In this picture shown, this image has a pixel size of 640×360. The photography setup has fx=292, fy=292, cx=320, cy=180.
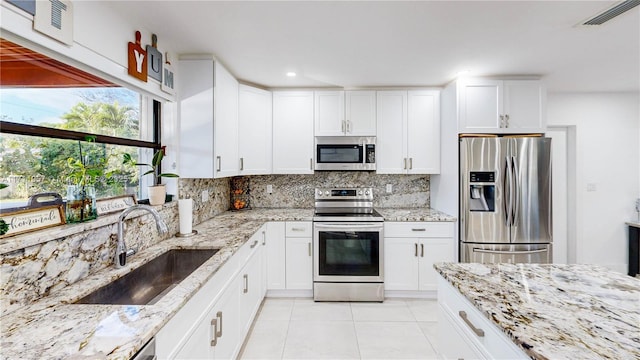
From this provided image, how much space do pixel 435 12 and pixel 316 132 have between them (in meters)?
1.83

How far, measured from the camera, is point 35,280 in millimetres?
1180

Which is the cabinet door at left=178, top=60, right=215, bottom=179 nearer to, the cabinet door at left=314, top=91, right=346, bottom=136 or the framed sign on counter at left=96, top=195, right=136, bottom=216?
the framed sign on counter at left=96, top=195, right=136, bottom=216

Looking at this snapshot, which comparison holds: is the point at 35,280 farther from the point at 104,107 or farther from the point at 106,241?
the point at 104,107

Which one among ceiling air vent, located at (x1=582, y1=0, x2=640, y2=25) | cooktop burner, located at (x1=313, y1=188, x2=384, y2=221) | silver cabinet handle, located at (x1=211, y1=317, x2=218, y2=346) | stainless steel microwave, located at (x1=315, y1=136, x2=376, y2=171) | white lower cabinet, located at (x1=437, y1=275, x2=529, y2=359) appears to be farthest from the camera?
cooktop burner, located at (x1=313, y1=188, x2=384, y2=221)

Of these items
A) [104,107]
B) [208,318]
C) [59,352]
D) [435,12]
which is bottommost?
[208,318]

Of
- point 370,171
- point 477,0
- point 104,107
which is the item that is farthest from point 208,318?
point 370,171

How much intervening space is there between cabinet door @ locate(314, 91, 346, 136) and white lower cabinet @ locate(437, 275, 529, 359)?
2173mm

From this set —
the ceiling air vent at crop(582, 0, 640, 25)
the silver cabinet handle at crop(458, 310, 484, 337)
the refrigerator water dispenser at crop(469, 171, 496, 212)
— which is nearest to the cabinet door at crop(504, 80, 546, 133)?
the refrigerator water dispenser at crop(469, 171, 496, 212)

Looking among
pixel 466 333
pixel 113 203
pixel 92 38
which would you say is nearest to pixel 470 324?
pixel 466 333

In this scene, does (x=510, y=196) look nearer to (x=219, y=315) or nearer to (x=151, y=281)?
(x=219, y=315)

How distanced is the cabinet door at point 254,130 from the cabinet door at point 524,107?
100 inches

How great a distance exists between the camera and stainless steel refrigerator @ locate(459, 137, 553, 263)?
285cm

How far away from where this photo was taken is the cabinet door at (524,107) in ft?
9.74

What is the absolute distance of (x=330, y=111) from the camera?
3367mm
